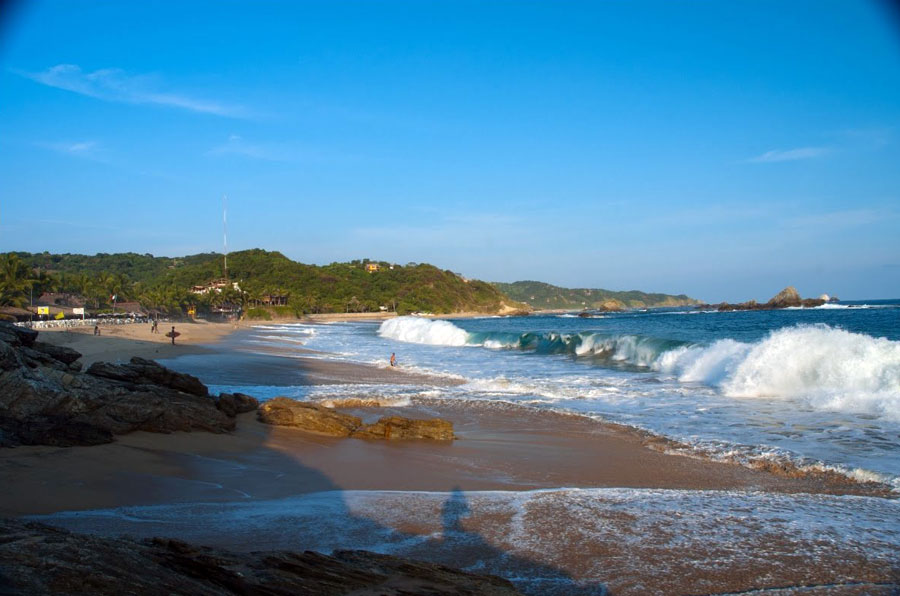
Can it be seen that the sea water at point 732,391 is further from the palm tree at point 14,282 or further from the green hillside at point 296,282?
the green hillside at point 296,282

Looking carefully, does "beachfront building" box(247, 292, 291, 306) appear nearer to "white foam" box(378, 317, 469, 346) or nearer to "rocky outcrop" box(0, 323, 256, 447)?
"white foam" box(378, 317, 469, 346)

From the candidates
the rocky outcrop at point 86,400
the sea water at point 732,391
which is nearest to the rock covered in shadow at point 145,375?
the rocky outcrop at point 86,400

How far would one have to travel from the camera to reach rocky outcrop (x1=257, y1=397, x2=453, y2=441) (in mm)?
11336

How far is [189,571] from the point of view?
3.59 m

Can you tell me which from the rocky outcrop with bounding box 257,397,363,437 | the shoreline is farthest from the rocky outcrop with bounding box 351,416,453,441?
the shoreline

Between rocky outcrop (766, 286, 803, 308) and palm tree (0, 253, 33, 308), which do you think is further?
rocky outcrop (766, 286, 803, 308)

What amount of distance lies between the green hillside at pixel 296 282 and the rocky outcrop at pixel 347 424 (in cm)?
8288

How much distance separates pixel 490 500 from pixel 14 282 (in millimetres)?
67562

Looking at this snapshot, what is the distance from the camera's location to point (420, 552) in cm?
553

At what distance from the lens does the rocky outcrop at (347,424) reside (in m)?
11.3

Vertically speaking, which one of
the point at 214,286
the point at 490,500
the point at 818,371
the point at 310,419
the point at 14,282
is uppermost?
the point at 214,286

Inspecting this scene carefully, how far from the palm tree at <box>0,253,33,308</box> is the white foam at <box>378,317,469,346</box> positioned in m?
35.7

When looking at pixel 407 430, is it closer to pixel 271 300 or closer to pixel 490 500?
pixel 490 500

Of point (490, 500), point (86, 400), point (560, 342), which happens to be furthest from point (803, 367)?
point (560, 342)
